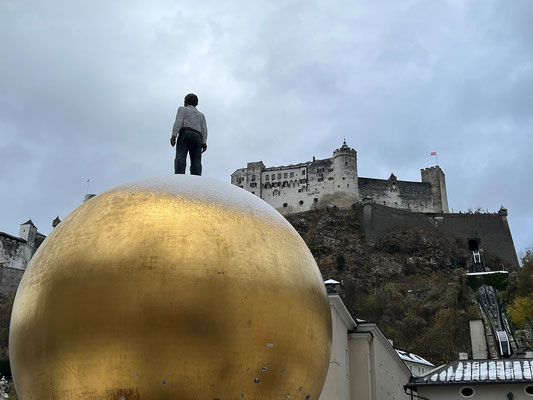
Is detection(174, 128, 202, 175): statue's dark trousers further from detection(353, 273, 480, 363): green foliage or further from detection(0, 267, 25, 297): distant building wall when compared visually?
detection(0, 267, 25, 297): distant building wall

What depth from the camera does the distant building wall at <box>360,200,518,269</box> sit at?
9762cm

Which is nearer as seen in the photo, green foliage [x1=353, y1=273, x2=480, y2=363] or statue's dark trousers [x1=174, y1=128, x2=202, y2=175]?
statue's dark trousers [x1=174, y1=128, x2=202, y2=175]

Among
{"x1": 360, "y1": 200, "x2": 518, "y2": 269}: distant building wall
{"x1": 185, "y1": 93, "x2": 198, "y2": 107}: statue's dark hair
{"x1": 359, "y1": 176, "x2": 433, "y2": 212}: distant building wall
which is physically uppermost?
{"x1": 359, "y1": 176, "x2": 433, "y2": 212}: distant building wall

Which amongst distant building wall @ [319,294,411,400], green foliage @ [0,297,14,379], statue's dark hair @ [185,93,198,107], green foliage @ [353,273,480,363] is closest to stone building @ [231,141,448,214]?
green foliage @ [353,273,480,363]

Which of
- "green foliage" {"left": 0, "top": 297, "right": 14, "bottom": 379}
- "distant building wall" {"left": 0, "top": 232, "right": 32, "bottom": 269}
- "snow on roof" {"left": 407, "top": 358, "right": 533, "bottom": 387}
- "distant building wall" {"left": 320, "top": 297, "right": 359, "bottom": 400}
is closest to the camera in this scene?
"distant building wall" {"left": 320, "top": 297, "right": 359, "bottom": 400}

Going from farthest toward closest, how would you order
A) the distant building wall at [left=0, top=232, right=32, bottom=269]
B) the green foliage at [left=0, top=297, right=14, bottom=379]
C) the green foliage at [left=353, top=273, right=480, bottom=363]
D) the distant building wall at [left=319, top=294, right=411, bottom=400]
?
the distant building wall at [left=0, top=232, right=32, bottom=269], the green foliage at [left=353, top=273, right=480, bottom=363], the green foliage at [left=0, top=297, right=14, bottom=379], the distant building wall at [left=319, top=294, right=411, bottom=400]

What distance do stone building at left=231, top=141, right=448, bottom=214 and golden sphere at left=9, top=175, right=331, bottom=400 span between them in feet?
327

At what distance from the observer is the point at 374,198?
104750mm

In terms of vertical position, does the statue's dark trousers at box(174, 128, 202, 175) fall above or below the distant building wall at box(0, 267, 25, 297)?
below

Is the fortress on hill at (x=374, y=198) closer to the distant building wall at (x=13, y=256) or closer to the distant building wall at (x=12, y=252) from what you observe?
the distant building wall at (x=13, y=256)

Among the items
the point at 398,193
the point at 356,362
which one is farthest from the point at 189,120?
the point at 398,193

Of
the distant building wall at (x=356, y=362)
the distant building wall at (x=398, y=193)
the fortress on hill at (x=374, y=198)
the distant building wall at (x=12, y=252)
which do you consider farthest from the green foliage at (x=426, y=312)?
the distant building wall at (x=12, y=252)

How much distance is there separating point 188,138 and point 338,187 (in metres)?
99.6

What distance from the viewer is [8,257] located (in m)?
87.5
